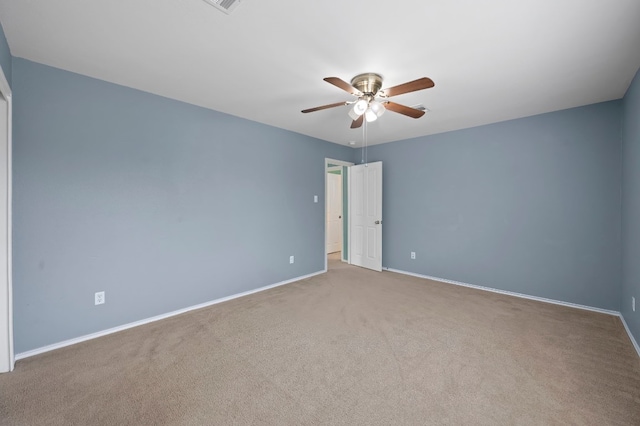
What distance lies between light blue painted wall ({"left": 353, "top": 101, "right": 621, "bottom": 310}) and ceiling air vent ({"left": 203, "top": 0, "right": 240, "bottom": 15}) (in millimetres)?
3839

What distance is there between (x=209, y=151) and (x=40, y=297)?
2135mm

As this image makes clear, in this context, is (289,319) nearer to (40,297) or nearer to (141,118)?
(40,297)

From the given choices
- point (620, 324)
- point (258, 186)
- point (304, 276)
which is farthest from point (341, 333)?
point (620, 324)

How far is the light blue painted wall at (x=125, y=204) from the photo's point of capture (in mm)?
2334

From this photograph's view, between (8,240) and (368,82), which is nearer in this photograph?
(8,240)

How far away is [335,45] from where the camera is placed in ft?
6.63

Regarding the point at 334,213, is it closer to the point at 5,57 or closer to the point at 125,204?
the point at 125,204

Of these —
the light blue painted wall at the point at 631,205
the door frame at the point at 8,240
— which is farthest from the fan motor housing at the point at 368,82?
the door frame at the point at 8,240

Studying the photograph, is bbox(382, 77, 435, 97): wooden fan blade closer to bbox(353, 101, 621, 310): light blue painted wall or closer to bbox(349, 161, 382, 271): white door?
bbox(353, 101, 621, 310): light blue painted wall

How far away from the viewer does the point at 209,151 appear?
3.44m

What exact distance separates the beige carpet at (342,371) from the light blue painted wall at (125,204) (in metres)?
0.40

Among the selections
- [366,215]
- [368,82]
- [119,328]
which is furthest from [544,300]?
[119,328]

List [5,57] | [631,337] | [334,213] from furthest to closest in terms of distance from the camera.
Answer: [334,213]
[631,337]
[5,57]

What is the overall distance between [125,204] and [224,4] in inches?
86.3
